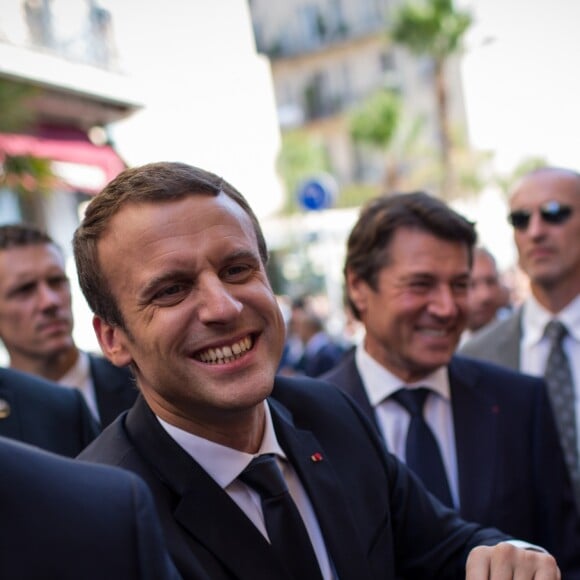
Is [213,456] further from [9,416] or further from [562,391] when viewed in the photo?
[562,391]

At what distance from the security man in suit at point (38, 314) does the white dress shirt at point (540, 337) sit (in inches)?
77.0

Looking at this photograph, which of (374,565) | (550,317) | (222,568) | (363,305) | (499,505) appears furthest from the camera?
(550,317)

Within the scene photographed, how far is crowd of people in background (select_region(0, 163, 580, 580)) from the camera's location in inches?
43.4

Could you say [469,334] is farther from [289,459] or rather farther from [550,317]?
[289,459]

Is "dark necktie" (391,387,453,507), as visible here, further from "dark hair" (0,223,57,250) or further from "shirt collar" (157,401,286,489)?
"dark hair" (0,223,57,250)

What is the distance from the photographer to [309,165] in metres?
39.8

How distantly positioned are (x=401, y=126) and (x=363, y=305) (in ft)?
122

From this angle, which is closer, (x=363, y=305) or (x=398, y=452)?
(x=398, y=452)

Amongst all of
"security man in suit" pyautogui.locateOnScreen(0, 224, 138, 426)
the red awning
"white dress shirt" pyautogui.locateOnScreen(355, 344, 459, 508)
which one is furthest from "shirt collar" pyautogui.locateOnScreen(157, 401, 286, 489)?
the red awning

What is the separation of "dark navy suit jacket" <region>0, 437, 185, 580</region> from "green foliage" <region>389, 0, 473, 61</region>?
3092 centimetres

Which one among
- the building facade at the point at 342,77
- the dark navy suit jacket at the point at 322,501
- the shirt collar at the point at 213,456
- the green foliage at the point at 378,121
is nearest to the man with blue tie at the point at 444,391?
the dark navy suit jacket at the point at 322,501

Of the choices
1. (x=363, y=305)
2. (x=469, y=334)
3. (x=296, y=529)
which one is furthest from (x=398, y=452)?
(x=469, y=334)

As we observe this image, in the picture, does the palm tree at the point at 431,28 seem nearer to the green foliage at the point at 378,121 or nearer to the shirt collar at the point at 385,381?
the green foliage at the point at 378,121

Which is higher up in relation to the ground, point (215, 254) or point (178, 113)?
point (178, 113)
